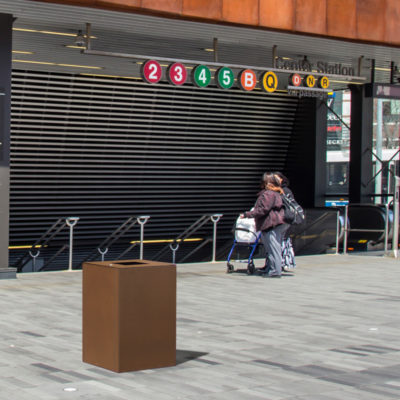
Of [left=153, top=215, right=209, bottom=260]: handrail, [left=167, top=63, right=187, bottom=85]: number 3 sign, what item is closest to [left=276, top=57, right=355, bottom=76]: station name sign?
[left=167, top=63, right=187, bottom=85]: number 3 sign

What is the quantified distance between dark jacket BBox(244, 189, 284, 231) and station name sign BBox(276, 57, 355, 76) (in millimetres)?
4051

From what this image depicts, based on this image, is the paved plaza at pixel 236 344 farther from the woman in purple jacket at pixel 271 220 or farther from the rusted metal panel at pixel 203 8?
the rusted metal panel at pixel 203 8

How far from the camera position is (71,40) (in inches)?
554

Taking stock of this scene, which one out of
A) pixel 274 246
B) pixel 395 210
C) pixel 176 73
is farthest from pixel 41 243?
pixel 274 246

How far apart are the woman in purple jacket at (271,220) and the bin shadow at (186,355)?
18.0 ft

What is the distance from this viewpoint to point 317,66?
52.9 ft

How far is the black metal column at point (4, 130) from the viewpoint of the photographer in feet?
38.0

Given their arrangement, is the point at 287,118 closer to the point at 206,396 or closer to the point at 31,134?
the point at 31,134

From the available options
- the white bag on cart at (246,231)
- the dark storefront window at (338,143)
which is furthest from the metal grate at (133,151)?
the white bag on cart at (246,231)

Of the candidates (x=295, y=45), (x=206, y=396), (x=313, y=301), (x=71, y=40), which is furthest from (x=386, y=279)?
(x=206, y=396)

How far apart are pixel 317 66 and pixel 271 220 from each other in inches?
202

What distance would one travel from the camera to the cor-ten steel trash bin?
572 centimetres

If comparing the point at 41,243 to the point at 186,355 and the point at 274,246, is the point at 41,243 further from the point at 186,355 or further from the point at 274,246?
the point at 186,355

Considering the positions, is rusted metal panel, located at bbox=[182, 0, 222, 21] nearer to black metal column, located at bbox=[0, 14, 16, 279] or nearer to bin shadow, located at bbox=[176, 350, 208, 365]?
black metal column, located at bbox=[0, 14, 16, 279]
